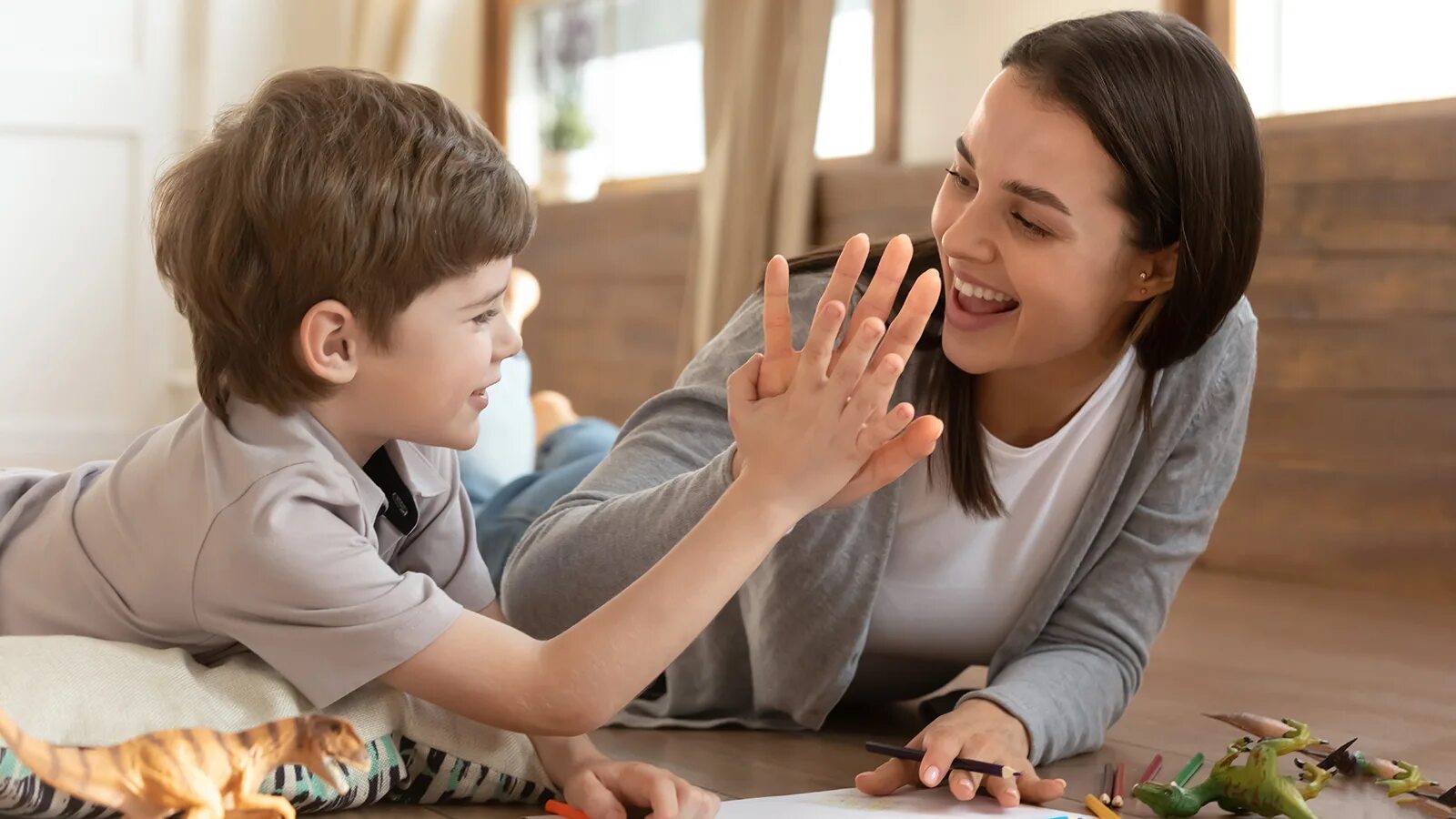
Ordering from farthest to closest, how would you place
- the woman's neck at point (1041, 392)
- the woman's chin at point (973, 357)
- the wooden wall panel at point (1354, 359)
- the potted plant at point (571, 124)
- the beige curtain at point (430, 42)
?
1. the beige curtain at point (430, 42)
2. the potted plant at point (571, 124)
3. the wooden wall panel at point (1354, 359)
4. the woman's neck at point (1041, 392)
5. the woman's chin at point (973, 357)

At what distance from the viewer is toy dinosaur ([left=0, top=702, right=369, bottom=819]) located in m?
0.87

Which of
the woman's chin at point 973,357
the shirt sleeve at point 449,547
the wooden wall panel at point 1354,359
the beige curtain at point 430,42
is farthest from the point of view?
the beige curtain at point 430,42

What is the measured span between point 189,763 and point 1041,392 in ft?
2.80

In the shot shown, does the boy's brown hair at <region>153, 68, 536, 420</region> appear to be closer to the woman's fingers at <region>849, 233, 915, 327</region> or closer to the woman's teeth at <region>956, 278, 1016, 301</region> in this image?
the woman's fingers at <region>849, 233, 915, 327</region>

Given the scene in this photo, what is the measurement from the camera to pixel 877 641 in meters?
1.51

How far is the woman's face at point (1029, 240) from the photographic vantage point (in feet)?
4.20

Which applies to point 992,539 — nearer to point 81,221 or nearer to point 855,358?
point 855,358

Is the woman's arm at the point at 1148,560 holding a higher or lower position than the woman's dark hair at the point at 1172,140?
lower

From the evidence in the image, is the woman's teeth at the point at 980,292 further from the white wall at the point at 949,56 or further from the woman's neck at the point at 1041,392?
the white wall at the point at 949,56

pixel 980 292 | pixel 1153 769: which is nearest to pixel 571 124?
pixel 980 292

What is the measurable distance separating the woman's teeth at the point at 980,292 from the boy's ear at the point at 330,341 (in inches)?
21.5

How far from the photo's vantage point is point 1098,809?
1.13m

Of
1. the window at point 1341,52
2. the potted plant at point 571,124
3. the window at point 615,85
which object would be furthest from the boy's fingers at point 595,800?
the potted plant at point 571,124

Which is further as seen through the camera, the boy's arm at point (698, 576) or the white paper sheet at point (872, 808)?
the white paper sheet at point (872, 808)
